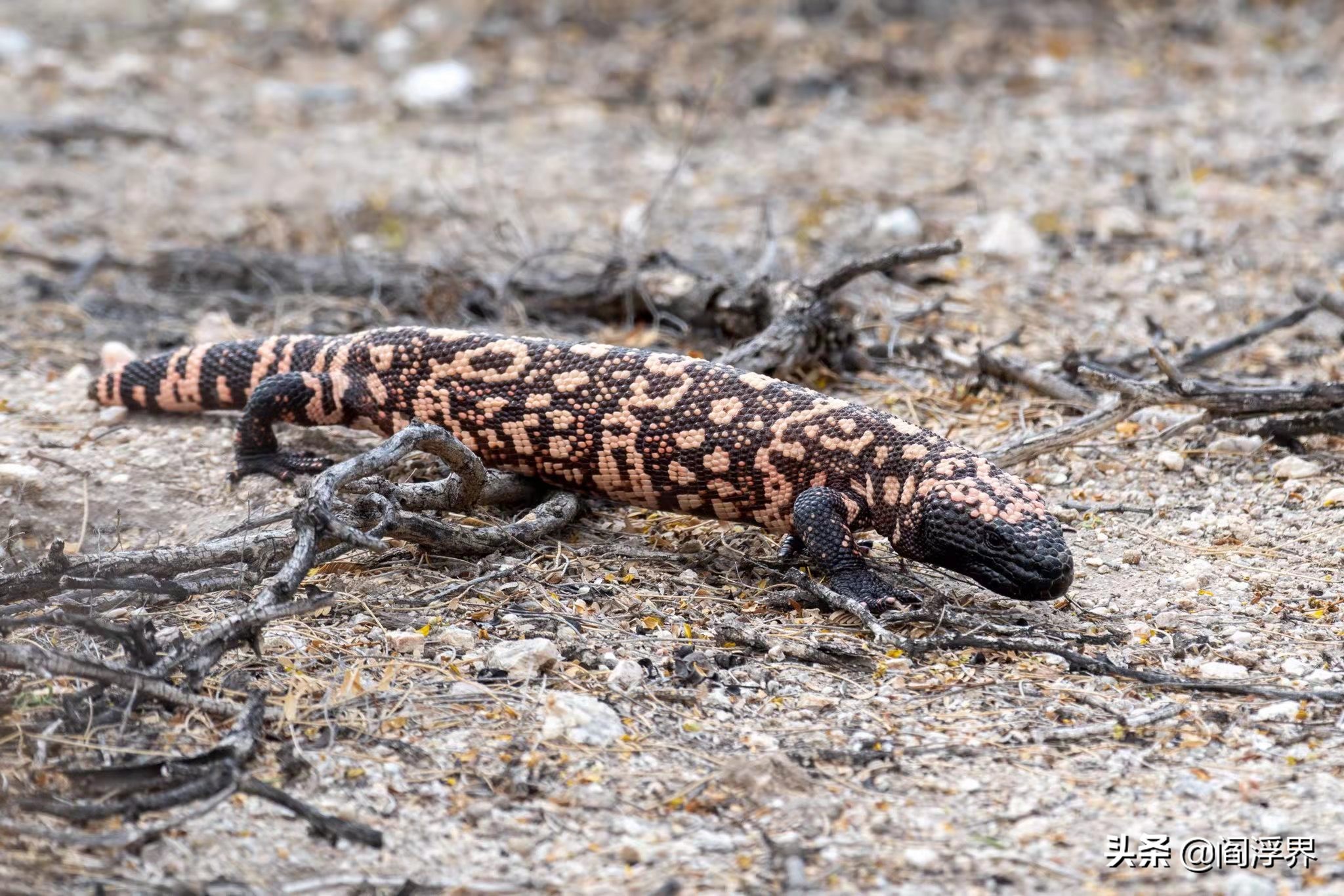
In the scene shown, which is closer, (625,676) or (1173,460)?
(625,676)

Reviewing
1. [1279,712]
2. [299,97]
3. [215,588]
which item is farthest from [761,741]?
[299,97]

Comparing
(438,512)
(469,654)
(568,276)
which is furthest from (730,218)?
(469,654)

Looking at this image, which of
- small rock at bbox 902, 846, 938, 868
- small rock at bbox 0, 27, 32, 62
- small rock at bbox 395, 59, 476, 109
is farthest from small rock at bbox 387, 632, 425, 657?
small rock at bbox 0, 27, 32, 62

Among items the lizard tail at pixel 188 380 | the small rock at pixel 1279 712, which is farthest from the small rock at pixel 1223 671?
the lizard tail at pixel 188 380

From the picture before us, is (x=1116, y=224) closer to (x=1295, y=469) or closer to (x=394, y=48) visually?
(x=1295, y=469)

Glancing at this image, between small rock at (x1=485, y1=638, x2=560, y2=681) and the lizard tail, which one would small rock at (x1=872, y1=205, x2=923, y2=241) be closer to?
the lizard tail
